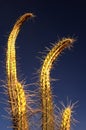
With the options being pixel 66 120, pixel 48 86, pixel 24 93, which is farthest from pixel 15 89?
pixel 66 120

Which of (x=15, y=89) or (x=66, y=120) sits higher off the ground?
(x=15, y=89)

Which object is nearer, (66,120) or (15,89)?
(66,120)

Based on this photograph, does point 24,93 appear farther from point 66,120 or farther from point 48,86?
point 66,120

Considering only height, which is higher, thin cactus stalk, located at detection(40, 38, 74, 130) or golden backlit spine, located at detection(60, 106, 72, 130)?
thin cactus stalk, located at detection(40, 38, 74, 130)

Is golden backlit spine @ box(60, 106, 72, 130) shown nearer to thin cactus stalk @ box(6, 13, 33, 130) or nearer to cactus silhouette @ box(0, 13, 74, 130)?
cactus silhouette @ box(0, 13, 74, 130)

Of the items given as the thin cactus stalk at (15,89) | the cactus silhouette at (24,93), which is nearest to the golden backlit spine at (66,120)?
the cactus silhouette at (24,93)

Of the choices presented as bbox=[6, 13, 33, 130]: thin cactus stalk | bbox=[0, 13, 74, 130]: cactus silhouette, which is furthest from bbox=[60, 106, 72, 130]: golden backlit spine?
bbox=[6, 13, 33, 130]: thin cactus stalk

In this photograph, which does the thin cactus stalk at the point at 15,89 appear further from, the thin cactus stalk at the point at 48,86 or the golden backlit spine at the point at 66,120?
the golden backlit spine at the point at 66,120
